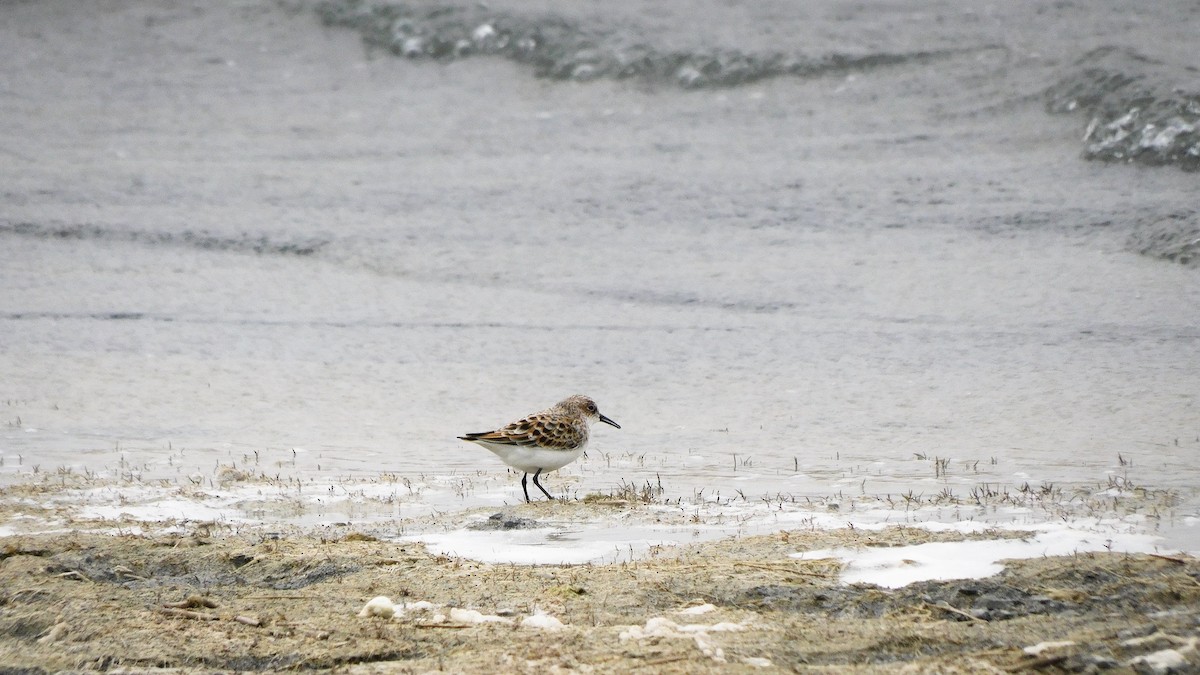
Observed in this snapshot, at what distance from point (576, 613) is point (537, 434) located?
315 cm

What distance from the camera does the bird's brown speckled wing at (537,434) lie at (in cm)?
807

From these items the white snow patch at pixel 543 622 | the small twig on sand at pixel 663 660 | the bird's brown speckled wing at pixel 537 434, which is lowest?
the bird's brown speckled wing at pixel 537 434

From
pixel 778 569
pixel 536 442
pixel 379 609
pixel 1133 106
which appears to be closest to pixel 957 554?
pixel 778 569

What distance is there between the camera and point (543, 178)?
16578mm

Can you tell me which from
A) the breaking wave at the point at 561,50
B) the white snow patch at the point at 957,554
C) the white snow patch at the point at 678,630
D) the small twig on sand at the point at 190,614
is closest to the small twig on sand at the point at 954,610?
the white snow patch at the point at 957,554

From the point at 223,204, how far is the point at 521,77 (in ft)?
18.7

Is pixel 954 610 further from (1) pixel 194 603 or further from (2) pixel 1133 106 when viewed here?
(2) pixel 1133 106

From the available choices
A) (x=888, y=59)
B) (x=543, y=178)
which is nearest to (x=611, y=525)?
(x=543, y=178)

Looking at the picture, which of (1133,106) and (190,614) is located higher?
(1133,106)

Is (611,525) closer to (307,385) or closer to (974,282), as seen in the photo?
(307,385)

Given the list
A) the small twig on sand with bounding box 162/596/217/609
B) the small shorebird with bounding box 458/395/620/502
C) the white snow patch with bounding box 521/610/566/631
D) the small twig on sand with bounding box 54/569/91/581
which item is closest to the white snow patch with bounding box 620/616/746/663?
the white snow patch with bounding box 521/610/566/631

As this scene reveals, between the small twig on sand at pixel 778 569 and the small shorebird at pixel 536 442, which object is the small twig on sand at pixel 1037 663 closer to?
the small twig on sand at pixel 778 569

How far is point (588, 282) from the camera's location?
13641mm

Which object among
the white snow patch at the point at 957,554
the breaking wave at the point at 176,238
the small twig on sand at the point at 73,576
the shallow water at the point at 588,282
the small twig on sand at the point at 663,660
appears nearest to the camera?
the small twig on sand at the point at 663,660
